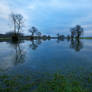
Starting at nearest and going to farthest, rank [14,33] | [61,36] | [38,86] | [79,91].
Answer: [79,91] < [38,86] < [14,33] < [61,36]

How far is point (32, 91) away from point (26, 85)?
0.53m

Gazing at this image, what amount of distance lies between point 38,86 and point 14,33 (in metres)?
38.2

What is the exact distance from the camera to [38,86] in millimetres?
3391

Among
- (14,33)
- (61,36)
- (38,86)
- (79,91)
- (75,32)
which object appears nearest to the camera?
(79,91)

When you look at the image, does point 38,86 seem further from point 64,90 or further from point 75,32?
point 75,32

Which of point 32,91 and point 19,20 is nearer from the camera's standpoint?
point 32,91

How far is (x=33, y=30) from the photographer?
69875 millimetres

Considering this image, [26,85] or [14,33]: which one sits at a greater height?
[14,33]

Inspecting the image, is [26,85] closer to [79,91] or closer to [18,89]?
[18,89]

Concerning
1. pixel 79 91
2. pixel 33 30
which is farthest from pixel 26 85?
pixel 33 30

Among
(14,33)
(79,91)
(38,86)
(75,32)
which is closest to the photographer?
(79,91)

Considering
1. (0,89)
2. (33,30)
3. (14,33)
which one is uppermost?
(33,30)

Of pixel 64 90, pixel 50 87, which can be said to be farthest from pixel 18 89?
pixel 64 90

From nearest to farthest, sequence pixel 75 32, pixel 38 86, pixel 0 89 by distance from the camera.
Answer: pixel 0 89 → pixel 38 86 → pixel 75 32
